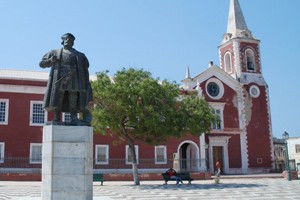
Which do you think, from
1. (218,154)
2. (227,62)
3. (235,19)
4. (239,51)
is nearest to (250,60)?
(239,51)

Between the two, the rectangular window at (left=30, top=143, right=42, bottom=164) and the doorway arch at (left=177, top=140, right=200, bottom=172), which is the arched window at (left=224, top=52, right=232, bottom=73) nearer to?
the doorway arch at (left=177, top=140, right=200, bottom=172)

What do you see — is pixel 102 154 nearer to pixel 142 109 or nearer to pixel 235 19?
pixel 142 109

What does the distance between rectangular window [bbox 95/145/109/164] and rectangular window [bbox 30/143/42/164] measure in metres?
4.48

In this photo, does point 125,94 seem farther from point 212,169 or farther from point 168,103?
point 212,169

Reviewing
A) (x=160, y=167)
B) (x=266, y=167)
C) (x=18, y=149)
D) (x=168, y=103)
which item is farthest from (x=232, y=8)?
(x=18, y=149)

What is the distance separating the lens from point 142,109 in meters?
22.2

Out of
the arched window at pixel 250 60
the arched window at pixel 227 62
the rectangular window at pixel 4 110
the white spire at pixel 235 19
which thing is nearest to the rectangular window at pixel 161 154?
the rectangular window at pixel 4 110

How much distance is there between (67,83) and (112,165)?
73.5 feet

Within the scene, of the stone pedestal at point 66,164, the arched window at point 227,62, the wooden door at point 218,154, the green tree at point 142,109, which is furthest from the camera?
the arched window at point 227,62

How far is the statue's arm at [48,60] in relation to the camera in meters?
10.1

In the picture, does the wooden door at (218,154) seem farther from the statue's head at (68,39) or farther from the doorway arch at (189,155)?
the statue's head at (68,39)

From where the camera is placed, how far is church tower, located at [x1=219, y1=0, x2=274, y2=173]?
130ft

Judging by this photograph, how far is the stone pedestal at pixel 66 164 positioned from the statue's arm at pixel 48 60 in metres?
1.66

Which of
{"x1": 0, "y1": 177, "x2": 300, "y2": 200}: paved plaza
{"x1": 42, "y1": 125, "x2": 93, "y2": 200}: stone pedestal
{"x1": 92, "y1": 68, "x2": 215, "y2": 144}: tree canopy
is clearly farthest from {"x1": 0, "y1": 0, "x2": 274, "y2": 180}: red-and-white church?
{"x1": 42, "y1": 125, "x2": 93, "y2": 200}: stone pedestal
